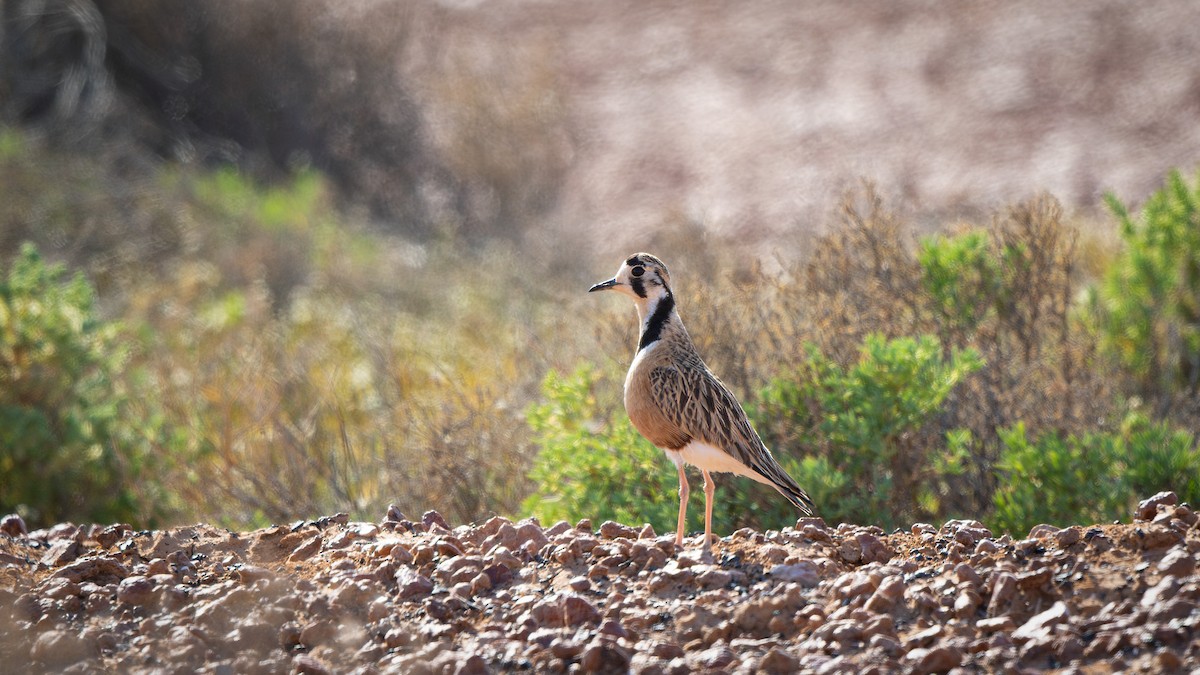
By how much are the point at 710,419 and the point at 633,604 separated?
1153 mm

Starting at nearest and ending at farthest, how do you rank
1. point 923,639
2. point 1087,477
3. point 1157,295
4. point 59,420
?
point 923,639 → point 1087,477 → point 59,420 → point 1157,295

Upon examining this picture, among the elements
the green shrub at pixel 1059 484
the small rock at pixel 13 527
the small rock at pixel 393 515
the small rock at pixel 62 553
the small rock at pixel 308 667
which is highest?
the small rock at pixel 13 527

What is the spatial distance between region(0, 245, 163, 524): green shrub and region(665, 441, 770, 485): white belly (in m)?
4.30

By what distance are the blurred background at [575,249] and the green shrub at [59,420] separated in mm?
Answer: 24

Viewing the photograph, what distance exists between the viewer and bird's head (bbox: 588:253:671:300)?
5.51 m

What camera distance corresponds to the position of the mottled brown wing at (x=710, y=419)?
521cm

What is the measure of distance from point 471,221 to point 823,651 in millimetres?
14137

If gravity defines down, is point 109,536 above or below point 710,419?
below

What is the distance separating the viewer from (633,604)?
4266mm

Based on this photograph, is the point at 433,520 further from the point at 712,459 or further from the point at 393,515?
the point at 712,459

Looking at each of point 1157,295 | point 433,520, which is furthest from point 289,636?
point 1157,295

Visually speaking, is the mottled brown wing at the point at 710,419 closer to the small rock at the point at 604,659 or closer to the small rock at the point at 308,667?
the small rock at the point at 604,659

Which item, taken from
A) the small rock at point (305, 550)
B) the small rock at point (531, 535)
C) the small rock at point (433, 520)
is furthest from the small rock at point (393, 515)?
the small rock at point (531, 535)

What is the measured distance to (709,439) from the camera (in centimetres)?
522
